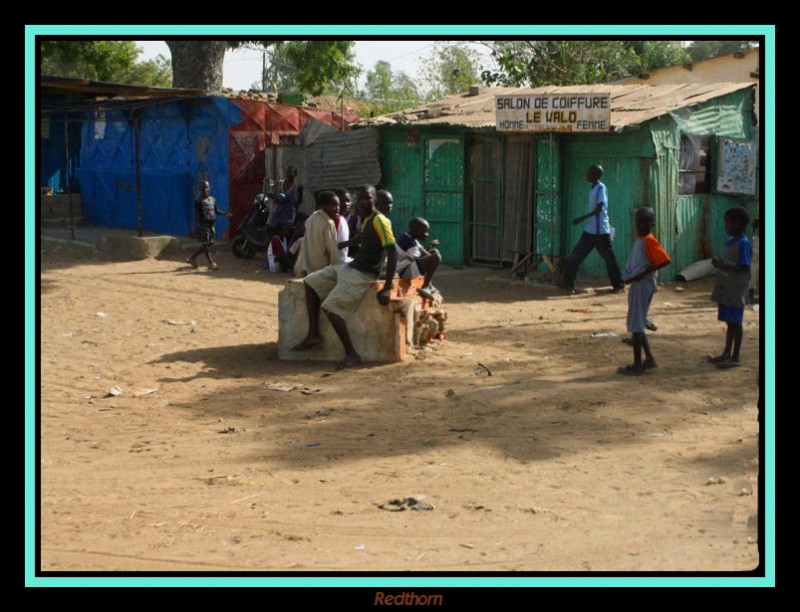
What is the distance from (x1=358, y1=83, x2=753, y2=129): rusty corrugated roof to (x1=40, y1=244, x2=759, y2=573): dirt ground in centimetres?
401

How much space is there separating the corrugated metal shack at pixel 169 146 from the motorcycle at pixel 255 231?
1.76m

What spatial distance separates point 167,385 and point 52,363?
1.44 meters

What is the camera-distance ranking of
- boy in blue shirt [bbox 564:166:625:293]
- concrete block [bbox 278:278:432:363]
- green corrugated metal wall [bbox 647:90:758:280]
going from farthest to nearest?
green corrugated metal wall [bbox 647:90:758:280] < boy in blue shirt [bbox 564:166:625:293] < concrete block [bbox 278:278:432:363]

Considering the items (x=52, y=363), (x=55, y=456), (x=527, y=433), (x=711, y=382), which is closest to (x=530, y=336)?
(x=711, y=382)

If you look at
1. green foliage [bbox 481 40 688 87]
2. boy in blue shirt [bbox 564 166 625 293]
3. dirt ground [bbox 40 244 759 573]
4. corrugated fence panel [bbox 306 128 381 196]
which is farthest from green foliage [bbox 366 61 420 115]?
dirt ground [bbox 40 244 759 573]

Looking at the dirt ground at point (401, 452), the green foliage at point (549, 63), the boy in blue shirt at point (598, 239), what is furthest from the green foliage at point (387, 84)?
the dirt ground at point (401, 452)

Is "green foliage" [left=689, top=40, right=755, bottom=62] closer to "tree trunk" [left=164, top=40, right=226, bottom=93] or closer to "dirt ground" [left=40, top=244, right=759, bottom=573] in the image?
"tree trunk" [left=164, top=40, right=226, bottom=93]

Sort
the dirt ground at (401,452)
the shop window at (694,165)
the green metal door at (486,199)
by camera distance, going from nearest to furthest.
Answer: the dirt ground at (401,452)
the shop window at (694,165)
the green metal door at (486,199)

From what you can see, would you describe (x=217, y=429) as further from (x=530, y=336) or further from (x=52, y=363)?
(x=530, y=336)

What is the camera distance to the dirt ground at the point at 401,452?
470cm

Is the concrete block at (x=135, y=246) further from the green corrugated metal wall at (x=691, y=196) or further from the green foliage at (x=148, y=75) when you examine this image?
the green foliage at (x=148, y=75)

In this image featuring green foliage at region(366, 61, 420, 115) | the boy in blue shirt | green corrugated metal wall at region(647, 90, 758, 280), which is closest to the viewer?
the boy in blue shirt

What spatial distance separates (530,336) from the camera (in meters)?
10.6

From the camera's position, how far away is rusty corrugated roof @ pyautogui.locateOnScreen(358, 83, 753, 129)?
14194 mm
